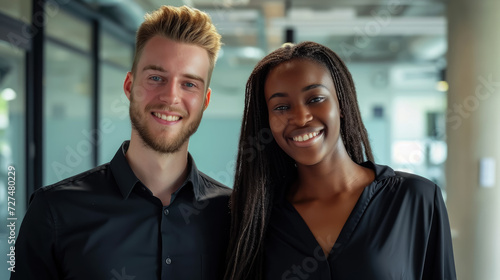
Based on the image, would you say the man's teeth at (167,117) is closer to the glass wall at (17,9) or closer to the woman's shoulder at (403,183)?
the woman's shoulder at (403,183)

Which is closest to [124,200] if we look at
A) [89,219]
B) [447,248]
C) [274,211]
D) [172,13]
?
[89,219]

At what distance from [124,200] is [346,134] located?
75cm

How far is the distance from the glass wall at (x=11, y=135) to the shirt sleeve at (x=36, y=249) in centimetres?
205

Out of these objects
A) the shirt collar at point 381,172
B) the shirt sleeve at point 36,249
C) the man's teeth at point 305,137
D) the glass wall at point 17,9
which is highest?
the glass wall at point 17,9

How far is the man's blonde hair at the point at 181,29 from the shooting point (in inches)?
69.6

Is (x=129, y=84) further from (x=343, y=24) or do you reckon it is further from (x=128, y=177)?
(x=343, y=24)

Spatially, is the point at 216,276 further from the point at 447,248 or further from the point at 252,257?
the point at 447,248

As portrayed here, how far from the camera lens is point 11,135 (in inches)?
162

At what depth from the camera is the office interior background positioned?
333 centimetres

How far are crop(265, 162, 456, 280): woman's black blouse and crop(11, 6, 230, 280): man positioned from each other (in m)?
0.28

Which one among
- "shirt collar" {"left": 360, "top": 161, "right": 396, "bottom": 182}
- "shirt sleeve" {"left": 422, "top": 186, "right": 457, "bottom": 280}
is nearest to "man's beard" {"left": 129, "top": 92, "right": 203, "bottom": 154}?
"shirt collar" {"left": 360, "top": 161, "right": 396, "bottom": 182}

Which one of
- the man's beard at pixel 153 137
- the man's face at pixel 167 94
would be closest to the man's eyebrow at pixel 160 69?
the man's face at pixel 167 94

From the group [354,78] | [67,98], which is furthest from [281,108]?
[67,98]

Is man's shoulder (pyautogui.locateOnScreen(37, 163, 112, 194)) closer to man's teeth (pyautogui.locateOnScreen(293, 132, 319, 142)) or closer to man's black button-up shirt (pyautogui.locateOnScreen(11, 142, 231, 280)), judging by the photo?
man's black button-up shirt (pyautogui.locateOnScreen(11, 142, 231, 280))
